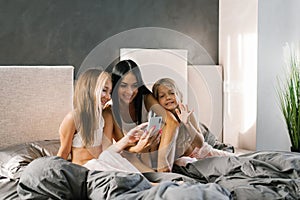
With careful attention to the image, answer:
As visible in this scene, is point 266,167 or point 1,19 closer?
point 266,167

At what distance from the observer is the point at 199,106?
2859 millimetres

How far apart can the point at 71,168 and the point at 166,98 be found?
664 millimetres

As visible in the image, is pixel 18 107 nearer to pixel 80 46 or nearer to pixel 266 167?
pixel 80 46

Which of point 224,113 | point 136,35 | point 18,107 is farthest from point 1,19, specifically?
point 224,113

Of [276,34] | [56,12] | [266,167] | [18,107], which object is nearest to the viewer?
[266,167]

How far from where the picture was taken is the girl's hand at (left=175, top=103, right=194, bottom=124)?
265 cm

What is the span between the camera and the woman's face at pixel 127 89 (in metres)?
2.59

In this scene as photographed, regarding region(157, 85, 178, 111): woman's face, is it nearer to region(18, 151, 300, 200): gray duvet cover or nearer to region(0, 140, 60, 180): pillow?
region(18, 151, 300, 200): gray duvet cover

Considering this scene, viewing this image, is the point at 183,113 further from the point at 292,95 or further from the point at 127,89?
the point at 292,95

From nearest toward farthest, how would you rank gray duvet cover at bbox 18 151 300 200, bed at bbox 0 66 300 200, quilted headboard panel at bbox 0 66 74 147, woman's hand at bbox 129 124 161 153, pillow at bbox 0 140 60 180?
1. gray duvet cover at bbox 18 151 300 200
2. bed at bbox 0 66 300 200
3. woman's hand at bbox 129 124 161 153
4. pillow at bbox 0 140 60 180
5. quilted headboard panel at bbox 0 66 74 147

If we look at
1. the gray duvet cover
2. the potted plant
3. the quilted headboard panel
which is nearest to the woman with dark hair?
the gray duvet cover

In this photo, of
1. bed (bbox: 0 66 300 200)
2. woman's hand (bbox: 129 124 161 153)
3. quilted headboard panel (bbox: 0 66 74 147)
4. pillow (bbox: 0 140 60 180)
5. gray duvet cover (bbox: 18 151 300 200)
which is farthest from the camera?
quilted headboard panel (bbox: 0 66 74 147)

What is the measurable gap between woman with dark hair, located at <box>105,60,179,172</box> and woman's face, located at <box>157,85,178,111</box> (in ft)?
0.08

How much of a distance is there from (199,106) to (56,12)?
143 cm
